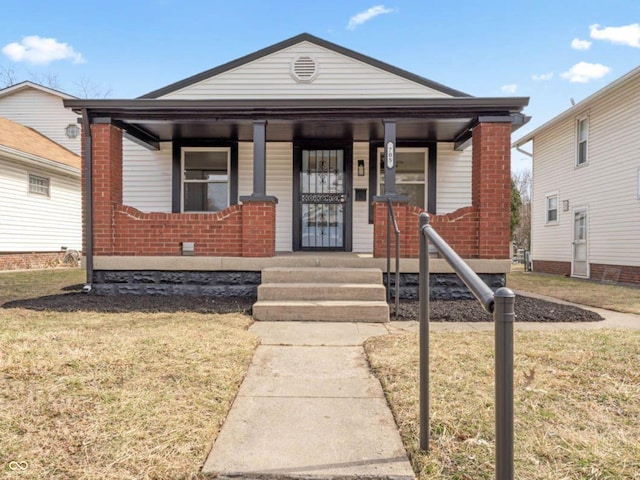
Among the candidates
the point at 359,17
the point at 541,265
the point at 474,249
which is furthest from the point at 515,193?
the point at 474,249

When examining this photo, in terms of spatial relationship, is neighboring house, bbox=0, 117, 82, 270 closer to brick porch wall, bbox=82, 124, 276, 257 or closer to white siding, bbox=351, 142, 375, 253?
brick porch wall, bbox=82, 124, 276, 257

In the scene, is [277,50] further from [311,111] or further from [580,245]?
[580,245]

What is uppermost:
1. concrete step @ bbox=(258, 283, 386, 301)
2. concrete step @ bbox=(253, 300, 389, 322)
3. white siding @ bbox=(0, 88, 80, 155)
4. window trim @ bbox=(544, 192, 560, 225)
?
white siding @ bbox=(0, 88, 80, 155)

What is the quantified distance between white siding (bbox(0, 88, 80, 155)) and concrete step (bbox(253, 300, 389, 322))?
15.4 metres

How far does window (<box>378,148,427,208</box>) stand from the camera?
8.21 meters

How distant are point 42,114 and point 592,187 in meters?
19.8

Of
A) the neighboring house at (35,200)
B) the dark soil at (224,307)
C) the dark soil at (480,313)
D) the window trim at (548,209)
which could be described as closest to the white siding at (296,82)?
the dark soil at (224,307)

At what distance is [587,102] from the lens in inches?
456

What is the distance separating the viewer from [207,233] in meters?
6.05

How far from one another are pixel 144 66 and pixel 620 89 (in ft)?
57.3

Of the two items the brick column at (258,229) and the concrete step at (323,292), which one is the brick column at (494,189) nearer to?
the concrete step at (323,292)

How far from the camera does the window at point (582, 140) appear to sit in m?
12.2

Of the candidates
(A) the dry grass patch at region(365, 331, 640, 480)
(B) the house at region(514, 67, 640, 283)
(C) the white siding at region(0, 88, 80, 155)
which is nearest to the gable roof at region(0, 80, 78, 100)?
(C) the white siding at region(0, 88, 80, 155)

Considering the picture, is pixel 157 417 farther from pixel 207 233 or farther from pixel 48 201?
pixel 48 201
